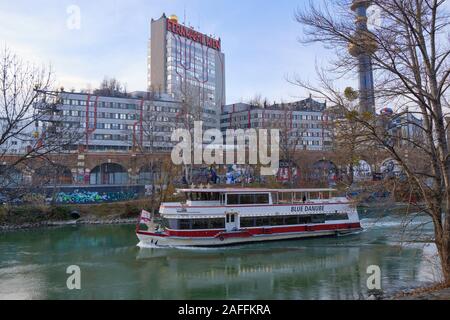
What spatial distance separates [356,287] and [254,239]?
43.4ft

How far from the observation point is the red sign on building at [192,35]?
10882cm

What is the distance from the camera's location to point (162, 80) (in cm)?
11075

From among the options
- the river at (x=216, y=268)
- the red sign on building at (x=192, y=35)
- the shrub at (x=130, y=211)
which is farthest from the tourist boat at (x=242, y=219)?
the red sign on building at (x=192, y=35)

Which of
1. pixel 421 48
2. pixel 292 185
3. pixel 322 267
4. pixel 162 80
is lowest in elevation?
pixel 322 267

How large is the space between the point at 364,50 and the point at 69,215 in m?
38.5

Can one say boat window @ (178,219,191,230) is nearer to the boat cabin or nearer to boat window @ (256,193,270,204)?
the boat cabin

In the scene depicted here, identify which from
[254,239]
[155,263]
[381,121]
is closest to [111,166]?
[254,239]

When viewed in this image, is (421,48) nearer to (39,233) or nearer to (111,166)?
(39,233)

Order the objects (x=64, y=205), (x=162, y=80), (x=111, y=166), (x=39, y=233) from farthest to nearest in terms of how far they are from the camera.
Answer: (x=162, y=80), (x=111, y=166), (x=64, y=205), (x=39, y=233)

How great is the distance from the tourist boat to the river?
3.22 feet

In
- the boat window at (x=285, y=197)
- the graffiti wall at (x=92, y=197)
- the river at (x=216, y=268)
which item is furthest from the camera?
the graffiti wall at (x=92, y=197)

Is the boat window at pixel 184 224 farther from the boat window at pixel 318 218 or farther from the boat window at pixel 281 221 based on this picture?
the boat window at pixel 318 218

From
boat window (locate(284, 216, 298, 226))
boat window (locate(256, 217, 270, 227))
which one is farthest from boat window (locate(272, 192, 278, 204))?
boat window (locate(256, 217, 270, 227))

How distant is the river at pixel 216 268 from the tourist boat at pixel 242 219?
983mm
